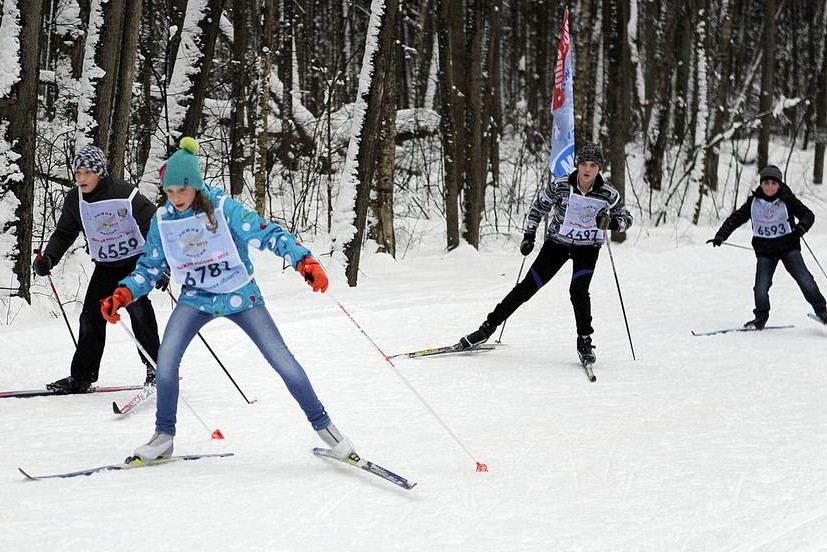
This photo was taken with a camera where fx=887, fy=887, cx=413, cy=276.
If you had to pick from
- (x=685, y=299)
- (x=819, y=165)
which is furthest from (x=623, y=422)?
(x=819, y=165)

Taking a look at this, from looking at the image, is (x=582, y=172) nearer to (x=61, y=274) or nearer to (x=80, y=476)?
(x=80, y=476)

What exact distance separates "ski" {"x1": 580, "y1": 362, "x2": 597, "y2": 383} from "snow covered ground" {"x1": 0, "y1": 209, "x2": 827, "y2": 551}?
0.05 metres

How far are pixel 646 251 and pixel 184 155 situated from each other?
39.0 feet

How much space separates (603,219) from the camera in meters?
7.45

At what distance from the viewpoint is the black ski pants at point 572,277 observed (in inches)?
301

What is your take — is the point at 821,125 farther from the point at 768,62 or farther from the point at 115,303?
the point at 115,303

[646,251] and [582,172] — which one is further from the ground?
[582,172]

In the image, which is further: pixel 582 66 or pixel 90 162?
pixel 582 66

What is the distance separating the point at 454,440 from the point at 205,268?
1.97m

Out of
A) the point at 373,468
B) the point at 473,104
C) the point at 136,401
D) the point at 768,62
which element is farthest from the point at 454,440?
the point at 768,62

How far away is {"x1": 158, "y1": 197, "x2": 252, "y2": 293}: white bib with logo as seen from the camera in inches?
184

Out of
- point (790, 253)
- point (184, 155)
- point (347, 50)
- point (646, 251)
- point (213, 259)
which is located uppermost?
point (347, 50)

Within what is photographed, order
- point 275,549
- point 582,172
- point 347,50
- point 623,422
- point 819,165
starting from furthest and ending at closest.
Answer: point 347,50 → point 819,165 → point 582,172 → point 623,422 → point 275,549

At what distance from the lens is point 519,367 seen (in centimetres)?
780
